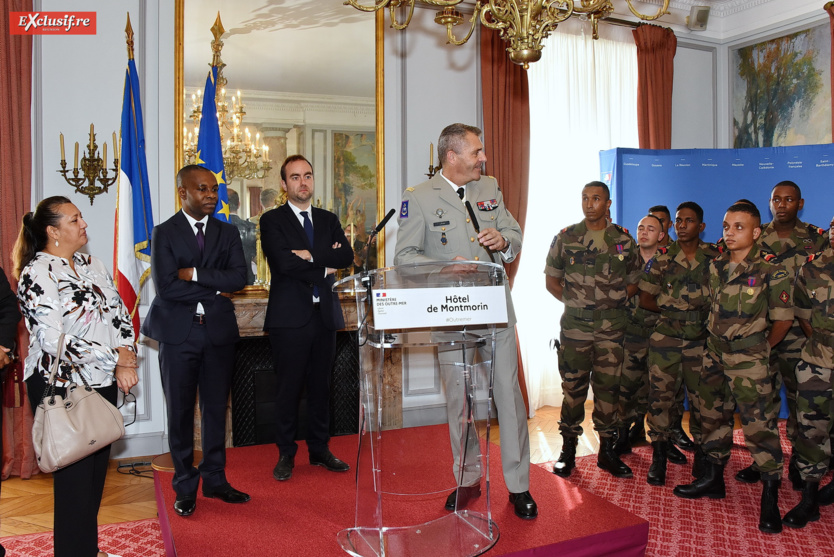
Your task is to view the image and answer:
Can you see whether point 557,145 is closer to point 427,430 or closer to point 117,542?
point 427,430

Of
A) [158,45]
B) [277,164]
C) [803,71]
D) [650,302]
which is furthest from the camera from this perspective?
[803,71]

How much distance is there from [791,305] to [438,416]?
293 centimetres

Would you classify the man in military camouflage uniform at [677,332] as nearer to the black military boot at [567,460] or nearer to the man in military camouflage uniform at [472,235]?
the black military boot at [567,460]

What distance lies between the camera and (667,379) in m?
4.08

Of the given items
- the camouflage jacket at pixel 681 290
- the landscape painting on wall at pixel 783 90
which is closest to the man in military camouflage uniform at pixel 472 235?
the camouflage jacket at pixel 681 290

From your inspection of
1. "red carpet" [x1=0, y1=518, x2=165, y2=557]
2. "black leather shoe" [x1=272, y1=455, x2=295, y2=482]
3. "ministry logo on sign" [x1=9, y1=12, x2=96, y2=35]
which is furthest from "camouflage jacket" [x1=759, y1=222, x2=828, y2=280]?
"ministry logo on sign" [x1=9, y1=12, x2=96, y2=35]

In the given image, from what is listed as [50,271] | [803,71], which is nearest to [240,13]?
[50,271]

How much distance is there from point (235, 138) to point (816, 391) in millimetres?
4008

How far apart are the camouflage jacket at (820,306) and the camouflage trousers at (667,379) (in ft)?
2.06

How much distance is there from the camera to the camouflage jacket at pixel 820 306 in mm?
3404

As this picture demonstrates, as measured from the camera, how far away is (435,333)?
245 cm

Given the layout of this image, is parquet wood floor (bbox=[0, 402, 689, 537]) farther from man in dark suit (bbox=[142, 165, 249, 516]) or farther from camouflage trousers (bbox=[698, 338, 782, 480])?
camouflage trousers (bbox=[698, 338, 782, 480])

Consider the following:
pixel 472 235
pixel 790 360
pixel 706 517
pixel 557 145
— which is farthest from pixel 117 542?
pixel 557 145

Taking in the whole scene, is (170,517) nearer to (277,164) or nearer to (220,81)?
(277,164)
